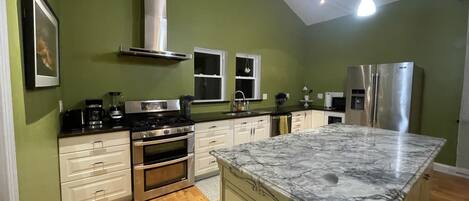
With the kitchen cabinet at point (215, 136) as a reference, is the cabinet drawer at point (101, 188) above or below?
below

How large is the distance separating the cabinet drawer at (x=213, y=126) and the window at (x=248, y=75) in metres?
1.11

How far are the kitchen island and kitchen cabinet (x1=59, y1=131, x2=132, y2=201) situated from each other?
56.7 inches

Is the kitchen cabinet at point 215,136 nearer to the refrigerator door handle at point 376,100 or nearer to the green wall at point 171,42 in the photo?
the green wall at point 171,42

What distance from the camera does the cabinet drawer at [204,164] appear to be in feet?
9.75

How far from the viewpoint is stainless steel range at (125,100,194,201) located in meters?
2.40

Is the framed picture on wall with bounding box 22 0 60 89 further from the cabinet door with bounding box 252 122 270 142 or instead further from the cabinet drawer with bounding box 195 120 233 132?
the cabinet door with bounding box 252 122 270 142

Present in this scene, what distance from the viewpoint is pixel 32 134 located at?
1.35 m

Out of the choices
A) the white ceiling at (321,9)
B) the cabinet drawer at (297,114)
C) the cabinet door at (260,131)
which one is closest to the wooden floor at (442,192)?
the cabinet door at (260,131)

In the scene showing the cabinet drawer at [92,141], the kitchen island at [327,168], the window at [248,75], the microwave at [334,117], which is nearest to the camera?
the kitchen island at [327,168]

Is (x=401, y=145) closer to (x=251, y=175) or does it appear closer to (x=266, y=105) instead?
(x=251, y=175)

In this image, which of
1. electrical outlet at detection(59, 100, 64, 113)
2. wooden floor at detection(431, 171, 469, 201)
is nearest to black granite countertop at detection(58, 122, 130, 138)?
electrical outlet at detection(59, 100, 64, 113)

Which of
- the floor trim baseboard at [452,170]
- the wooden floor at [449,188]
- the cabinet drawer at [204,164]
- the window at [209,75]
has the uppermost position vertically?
the window at [209,75]

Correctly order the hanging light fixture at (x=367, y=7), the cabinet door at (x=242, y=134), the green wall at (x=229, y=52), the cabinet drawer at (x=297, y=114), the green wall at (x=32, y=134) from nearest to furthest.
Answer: the green wall at (x=32, y=134) → the green wall at (x=229, y=52) → the hanging light fixture at (x=367, y=7) → the cabinet door at (x=242, y=134) → the cabinet drawer at (x=297, y=114)

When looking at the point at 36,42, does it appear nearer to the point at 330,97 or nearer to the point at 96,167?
the point at 96,167
